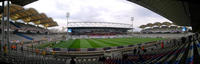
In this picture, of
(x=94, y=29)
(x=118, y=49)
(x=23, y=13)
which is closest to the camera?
(x=118, y=49)

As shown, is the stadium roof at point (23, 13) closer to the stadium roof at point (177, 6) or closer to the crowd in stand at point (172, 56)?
the crowd in stand at point (172, 56)

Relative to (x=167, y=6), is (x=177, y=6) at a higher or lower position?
lower

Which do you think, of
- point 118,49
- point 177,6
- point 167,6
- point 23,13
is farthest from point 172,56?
point 23,13

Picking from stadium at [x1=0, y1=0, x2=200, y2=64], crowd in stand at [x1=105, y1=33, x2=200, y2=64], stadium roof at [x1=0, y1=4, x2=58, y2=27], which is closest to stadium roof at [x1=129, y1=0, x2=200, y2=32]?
stadium at [x1=0, y1=0, x2=200, y2=64]

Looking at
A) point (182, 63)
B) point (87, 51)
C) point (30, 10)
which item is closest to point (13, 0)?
point (182, 63)

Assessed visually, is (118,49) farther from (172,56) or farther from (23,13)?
(23,13)

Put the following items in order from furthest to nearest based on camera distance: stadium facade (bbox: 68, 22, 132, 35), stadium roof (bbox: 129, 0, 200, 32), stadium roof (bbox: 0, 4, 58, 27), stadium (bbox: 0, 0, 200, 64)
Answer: stadium facade (bbox: 68, 22, 132, 35), stadium roof (bbox: 0, 4, 58, 27), stadium (bbox: 0, 0, 200, 64), stadium roof (bbox: 129, 0, 200, 32)

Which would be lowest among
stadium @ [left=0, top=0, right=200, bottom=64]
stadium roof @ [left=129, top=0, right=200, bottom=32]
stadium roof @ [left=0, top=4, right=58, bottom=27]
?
stadium @ [left=0, top=0, right=200, bottom=64]

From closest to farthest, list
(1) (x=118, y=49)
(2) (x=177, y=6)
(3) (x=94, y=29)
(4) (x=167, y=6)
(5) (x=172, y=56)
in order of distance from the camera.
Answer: (5) (x=172, y=56) < (2) (x=177, y=6) < (4) (x=167, y=6) < (1) (x=118, y=49) < (3) (x=94, y=29)

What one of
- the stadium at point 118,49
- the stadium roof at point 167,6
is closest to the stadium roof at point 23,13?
the stadium at point 118,49

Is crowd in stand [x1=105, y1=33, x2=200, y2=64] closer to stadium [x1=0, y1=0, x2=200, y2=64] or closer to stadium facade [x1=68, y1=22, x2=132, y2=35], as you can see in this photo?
stadium [x1=0, y1=0, x2=200, y2=64]

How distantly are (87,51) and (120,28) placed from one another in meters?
Answer: 61.3

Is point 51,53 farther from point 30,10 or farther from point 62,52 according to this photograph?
point 30,10

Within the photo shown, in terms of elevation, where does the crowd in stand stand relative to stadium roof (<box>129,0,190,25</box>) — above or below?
below
